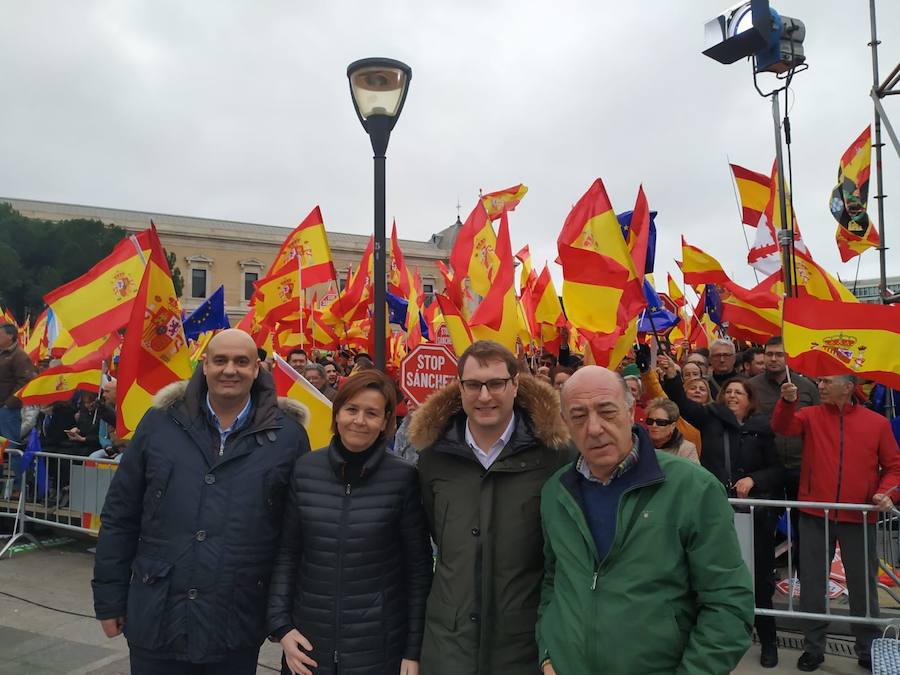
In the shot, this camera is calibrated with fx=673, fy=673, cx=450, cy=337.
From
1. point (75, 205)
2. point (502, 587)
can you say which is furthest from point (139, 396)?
point (75, 205)

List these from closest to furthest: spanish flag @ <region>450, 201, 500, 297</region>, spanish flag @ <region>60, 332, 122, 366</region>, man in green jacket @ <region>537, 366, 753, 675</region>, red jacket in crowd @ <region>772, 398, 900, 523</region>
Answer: man in green jacket @ <region>537, 366, 753, 675</region>
red jacket in crowd @ <region>772, 398, 900, 523</region>
spanish flag @ <region>60, 332, 122, 366</region>
spanish flag @ <region>450, 201, 500, 297</region>

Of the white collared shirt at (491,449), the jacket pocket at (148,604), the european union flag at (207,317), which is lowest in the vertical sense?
the jacket pocket at (148,604)

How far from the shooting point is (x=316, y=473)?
260 cm

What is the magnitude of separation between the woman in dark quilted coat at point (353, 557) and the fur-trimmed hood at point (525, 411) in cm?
16

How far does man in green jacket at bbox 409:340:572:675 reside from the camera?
232 centimetres

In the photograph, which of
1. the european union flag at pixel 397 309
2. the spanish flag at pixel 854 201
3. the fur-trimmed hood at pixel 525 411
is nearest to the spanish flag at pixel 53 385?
the fur-trimmed hood at pixel 525 411

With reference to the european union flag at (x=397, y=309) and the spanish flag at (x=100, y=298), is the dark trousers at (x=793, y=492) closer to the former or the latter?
the spanish flag at (x=100, y=298)

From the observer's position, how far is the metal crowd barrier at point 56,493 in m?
6.67

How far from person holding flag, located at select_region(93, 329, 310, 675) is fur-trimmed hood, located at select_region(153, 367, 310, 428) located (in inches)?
0.4

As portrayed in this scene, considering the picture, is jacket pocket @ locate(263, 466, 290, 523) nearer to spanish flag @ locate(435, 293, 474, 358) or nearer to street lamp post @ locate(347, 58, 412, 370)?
street lamp post @ locate(347, 58, 412, 370)

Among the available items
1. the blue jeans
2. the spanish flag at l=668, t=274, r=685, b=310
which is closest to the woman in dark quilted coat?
the blue jeans

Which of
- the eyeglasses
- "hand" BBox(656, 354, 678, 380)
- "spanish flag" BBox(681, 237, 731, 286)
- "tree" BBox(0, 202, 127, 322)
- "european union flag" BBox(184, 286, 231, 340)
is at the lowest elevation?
the eyeglasses

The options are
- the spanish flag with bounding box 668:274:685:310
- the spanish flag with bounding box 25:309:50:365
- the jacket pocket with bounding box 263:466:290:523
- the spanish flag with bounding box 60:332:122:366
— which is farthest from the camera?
the spanish flag with bounding box 668:274:685:310

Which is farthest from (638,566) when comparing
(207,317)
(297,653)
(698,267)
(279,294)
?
(207,317)
